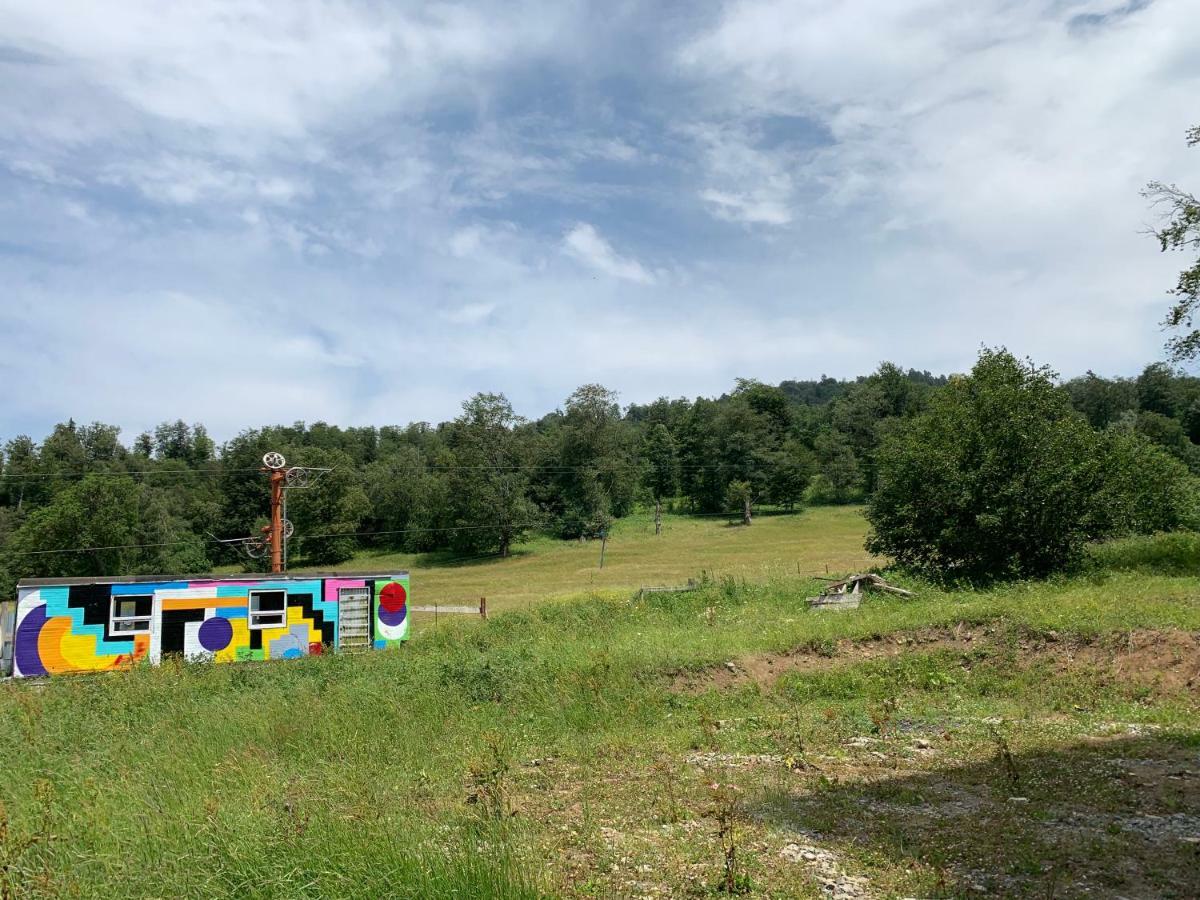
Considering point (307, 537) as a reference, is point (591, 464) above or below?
above

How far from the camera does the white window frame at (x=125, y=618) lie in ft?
68.0

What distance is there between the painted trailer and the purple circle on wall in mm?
26

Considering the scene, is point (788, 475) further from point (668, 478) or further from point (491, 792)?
point (491, 792)

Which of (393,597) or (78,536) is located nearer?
(393,597)

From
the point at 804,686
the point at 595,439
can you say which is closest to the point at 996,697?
the point at 804,686

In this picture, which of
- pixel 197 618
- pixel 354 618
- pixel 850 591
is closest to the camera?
pixel 850 591

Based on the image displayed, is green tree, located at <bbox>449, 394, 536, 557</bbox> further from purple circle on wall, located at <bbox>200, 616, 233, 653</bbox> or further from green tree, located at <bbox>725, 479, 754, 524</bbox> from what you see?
purple circle on wall, located at <bbox>200, 616, 233, 653</bbox>

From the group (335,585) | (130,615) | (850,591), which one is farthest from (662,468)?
(130,615)

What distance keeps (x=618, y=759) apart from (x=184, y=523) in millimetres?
70236

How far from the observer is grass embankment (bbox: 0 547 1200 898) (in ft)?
17.3

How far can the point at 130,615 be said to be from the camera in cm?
2098

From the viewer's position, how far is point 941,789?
7.50 meters

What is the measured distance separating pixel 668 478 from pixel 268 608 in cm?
6667

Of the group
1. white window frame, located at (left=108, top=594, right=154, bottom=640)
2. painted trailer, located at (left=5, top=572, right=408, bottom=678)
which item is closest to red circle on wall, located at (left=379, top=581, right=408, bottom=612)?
painted trailer, located at (left=5, top=572, right=408, bottom=678)
